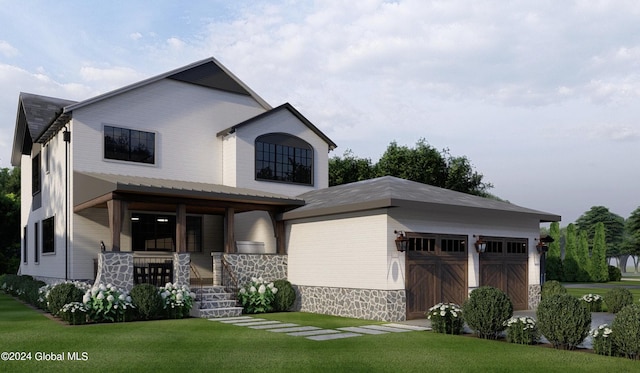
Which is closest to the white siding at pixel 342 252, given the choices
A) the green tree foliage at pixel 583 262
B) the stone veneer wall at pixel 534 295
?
the stone veneer wall at pixel 534 295

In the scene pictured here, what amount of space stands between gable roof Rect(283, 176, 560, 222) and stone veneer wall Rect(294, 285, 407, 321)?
91.9 inches

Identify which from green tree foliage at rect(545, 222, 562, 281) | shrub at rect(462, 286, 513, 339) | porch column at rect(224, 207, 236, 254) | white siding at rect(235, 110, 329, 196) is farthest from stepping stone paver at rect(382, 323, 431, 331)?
green tree foliage at rect(545, 222, 562, 281)

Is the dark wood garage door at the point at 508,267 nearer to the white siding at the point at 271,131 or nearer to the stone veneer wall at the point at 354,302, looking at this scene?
the stone veneer wall at the point at 354,302

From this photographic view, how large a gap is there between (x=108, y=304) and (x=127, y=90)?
8833mm

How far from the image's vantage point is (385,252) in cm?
1641

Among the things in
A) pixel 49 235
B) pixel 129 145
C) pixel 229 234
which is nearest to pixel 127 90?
pixel 129 145

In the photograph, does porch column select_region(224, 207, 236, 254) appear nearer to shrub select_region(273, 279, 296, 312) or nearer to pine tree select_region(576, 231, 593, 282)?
shrub select_region(273, 279, 296, 312)

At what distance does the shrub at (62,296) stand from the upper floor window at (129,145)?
573 centimetres

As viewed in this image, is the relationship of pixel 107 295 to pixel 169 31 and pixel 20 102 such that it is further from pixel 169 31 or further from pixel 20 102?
pixel 20 102

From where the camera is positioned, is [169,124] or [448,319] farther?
[169,124]

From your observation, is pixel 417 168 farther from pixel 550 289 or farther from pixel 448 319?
pixel 448 319

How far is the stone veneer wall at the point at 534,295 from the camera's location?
799 inches

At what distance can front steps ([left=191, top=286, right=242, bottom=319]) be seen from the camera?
17080 mm

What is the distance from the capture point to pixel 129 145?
2134 centimetres
